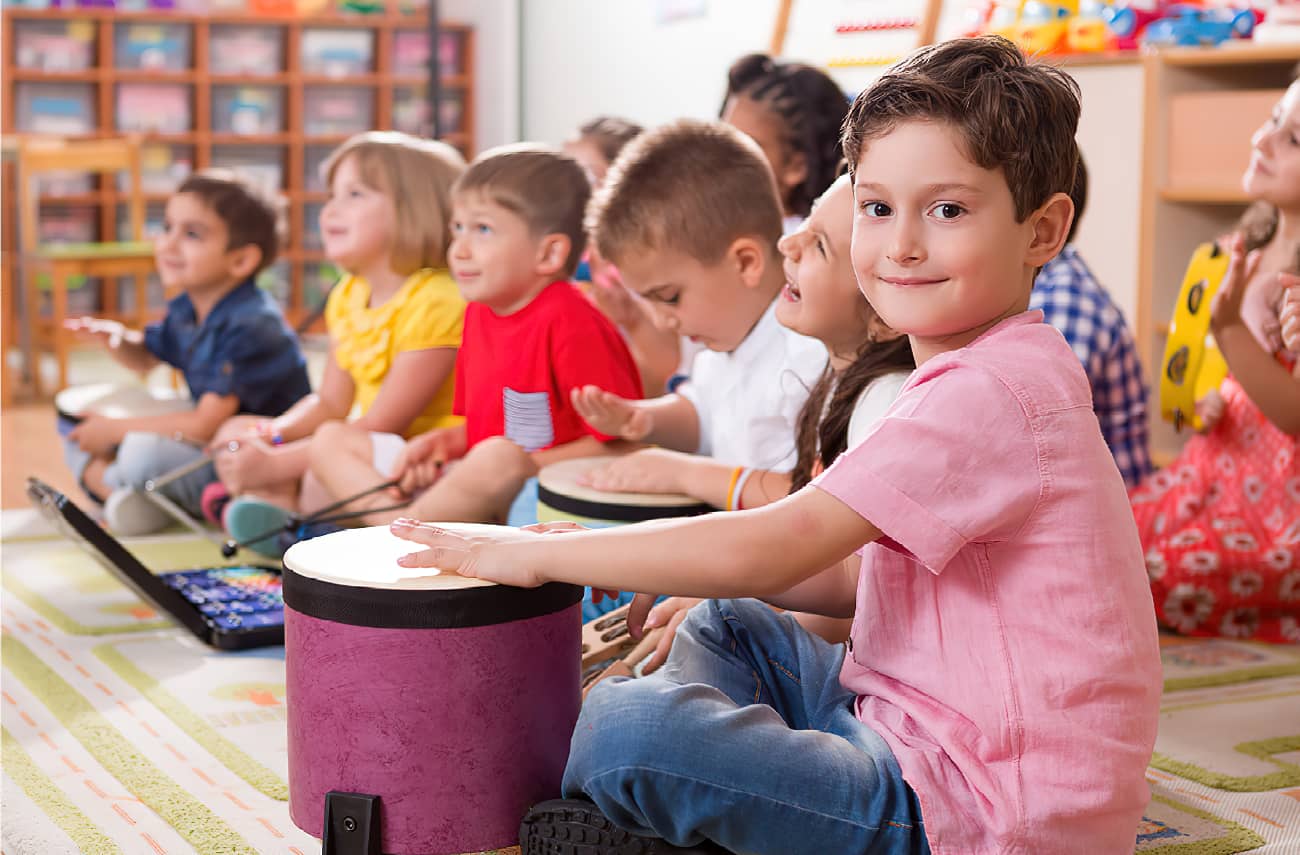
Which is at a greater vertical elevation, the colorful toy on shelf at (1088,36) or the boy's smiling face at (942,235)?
the colorful toy on shelf at (1088,36)

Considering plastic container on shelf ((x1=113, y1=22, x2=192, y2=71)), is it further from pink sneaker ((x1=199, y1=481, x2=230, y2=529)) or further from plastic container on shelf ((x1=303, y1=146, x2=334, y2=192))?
pink sneaker ((x1=199, y1=481, x2=230, y2=529))

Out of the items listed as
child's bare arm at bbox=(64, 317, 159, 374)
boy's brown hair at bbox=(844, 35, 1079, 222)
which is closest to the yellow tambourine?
boy's brown hair at bbox=(844, 35, 1079, 222)

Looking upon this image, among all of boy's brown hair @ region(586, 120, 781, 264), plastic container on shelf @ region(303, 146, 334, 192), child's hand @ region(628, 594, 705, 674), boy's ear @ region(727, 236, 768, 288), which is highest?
plastic container on shelf @ region(303, 146, 334, 192)

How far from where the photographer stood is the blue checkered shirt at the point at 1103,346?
7.11ft

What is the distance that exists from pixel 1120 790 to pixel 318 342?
197 inches

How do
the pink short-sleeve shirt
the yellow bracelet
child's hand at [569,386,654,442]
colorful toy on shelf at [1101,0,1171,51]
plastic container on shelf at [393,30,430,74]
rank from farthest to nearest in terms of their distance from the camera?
plastic container on shelf at [393,30,430,74] < colorful toy on shelf at [1101,0,1171,51] < child's hand at [569,386,654,442] < the yellow bracelet < the pink short-sleeve shirt

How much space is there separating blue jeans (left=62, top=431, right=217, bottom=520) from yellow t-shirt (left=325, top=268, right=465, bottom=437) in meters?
0.34

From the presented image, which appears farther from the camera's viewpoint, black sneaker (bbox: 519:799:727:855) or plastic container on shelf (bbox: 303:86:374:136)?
plastic container on shelf (bbox: 303:86:374:136)

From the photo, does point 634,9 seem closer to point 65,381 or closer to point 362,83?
point 362,83

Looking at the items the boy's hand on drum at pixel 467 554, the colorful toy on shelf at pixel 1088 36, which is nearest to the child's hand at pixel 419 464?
the boy's hand on drum at pixel 467 554

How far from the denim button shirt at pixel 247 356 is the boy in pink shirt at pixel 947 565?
1844 millimetres

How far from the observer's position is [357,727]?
112cm

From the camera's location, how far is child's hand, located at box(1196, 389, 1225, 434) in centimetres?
216

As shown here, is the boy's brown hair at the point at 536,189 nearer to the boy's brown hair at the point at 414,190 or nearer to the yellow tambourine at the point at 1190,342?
the boy's brown hair at the point at 414,190
